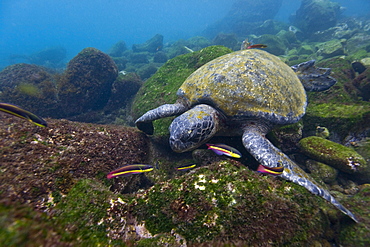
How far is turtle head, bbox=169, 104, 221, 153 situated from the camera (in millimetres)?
3154

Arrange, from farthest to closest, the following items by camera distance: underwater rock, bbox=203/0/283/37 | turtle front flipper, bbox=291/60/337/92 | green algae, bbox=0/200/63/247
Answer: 1. underwater rock, bbox=203/0/283/37
2. turtle front flipper, bbox=291/60/337/92
3. green algae, bbox=0/200/63/247

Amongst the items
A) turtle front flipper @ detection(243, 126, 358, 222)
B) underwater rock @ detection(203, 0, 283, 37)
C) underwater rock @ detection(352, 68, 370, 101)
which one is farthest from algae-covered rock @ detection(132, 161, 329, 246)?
underwater rock @ detection(203, 0, 283, 37)

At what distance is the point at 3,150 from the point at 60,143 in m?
0.62

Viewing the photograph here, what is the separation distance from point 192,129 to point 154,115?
1.21 m

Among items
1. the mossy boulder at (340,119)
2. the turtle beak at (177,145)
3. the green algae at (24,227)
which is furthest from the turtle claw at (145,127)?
the mossy boulder at (340,119)

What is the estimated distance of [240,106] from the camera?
3.45 meters

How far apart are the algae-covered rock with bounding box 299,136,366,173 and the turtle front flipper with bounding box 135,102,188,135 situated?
3.19m

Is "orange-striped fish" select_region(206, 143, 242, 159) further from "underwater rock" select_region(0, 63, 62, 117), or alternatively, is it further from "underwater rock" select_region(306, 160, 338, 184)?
"underwater rock" select_region(0, 63, 62, 117)

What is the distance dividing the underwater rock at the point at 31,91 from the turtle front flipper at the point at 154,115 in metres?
6.06

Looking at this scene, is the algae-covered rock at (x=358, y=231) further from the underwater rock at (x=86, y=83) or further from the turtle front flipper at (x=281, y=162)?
the underwater rock at (x=86, y=83)

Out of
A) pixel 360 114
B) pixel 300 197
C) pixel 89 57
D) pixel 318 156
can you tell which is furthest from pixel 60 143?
pixel 89 57

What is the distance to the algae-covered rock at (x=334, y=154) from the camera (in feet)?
10.1

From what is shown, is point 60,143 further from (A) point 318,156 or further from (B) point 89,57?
(B) point 89,57

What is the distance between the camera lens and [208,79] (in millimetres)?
3891
